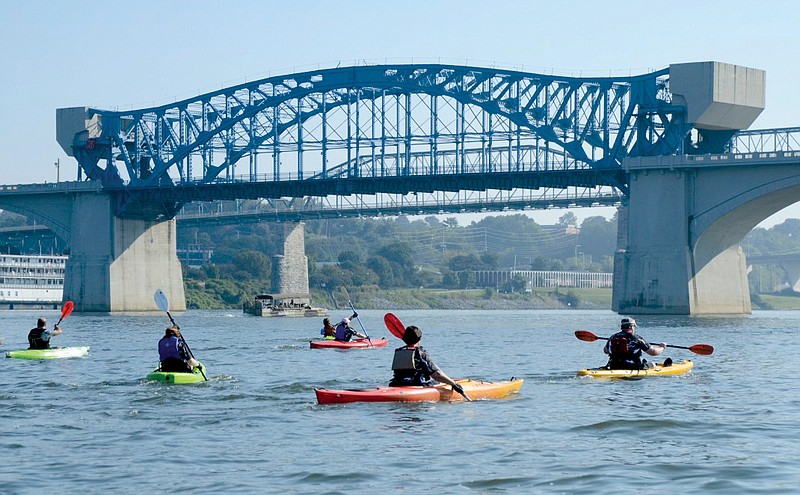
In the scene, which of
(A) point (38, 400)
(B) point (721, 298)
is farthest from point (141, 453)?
(B) point (721, 298)

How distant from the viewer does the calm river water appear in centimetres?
2139

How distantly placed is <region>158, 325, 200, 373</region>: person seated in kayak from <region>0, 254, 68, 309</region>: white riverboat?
5145 inches

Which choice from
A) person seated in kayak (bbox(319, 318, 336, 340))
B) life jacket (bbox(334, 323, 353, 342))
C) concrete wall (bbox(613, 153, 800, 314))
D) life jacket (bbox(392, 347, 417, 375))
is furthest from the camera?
concrete wall (bbox(613, 153, 800, 314))

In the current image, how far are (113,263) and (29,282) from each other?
156ft

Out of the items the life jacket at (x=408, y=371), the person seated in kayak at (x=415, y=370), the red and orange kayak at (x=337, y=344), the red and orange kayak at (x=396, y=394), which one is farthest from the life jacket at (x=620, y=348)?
the red and orange kayak at (x=337, y=344)

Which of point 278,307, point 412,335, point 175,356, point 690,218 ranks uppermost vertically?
point 690,218

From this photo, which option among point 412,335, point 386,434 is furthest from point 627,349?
point 386,434

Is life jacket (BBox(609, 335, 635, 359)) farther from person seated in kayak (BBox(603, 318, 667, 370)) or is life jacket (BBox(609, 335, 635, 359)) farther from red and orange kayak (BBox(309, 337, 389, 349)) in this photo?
red and orange kayak (BBox(309, 337, 389, 349))

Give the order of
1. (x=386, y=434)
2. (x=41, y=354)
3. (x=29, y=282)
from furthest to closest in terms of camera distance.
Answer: (x=29, y=282) < (x=41, y=354) < (x=386, y=434)

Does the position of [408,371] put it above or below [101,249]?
below

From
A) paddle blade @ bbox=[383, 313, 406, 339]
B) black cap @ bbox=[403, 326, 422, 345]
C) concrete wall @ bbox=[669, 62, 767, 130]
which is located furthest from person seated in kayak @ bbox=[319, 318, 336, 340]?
concrete wall @ bbox=[669, 62, 767, 130]

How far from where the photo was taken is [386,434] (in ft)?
86.7

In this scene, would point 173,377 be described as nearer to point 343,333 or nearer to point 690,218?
point 343,333

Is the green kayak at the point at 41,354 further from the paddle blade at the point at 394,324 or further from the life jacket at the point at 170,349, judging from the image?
the paddle blade at the point at 394,324
